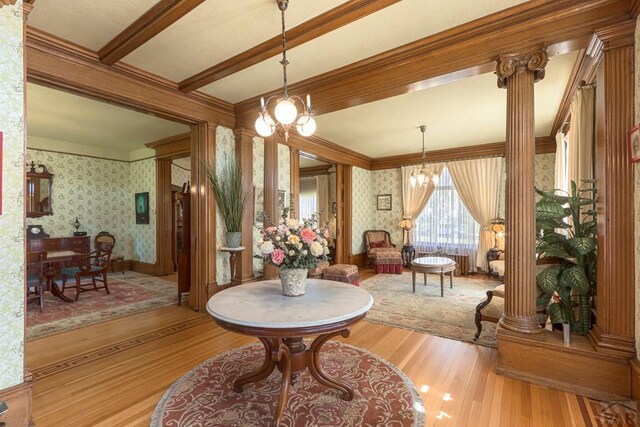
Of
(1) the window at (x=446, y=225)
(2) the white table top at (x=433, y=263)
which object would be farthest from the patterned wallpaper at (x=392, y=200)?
(2) the white table top at (x=433, y=263)

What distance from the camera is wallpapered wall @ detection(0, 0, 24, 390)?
69.0 inches

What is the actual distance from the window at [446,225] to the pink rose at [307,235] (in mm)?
5723

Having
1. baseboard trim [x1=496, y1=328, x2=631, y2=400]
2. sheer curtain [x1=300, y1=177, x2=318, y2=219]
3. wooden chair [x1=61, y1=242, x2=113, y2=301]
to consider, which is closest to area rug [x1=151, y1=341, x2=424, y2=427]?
baseboard trim [x1=496, y1=328, x2=631, y2=400]

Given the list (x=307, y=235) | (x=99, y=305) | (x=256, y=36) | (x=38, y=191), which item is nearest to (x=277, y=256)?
(x=307, y=235)

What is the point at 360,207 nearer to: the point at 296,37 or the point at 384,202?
the point at 384,202

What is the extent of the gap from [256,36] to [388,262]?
531 cm

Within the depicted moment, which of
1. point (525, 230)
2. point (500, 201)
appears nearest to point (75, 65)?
point (525, 230)

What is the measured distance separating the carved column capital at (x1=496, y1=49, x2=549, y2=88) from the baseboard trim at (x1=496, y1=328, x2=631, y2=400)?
6.96ft

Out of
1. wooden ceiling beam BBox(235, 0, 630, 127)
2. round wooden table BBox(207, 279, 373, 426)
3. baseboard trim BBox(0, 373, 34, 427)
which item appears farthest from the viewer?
wooden ceiling beam BBox(235, 0, 630, 127)

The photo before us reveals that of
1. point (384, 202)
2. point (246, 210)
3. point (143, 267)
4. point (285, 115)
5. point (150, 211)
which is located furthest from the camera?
point (384, 202)

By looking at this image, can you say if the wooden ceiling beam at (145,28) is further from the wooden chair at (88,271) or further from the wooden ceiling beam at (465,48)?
the wooden chair at (88,271)

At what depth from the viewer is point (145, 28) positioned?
2.37 meters

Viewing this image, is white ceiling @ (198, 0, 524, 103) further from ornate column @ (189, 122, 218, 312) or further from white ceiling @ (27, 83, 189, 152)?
white ceiling @ (27, 83, 189, 152)

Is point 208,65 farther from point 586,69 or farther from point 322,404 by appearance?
point 586,69
